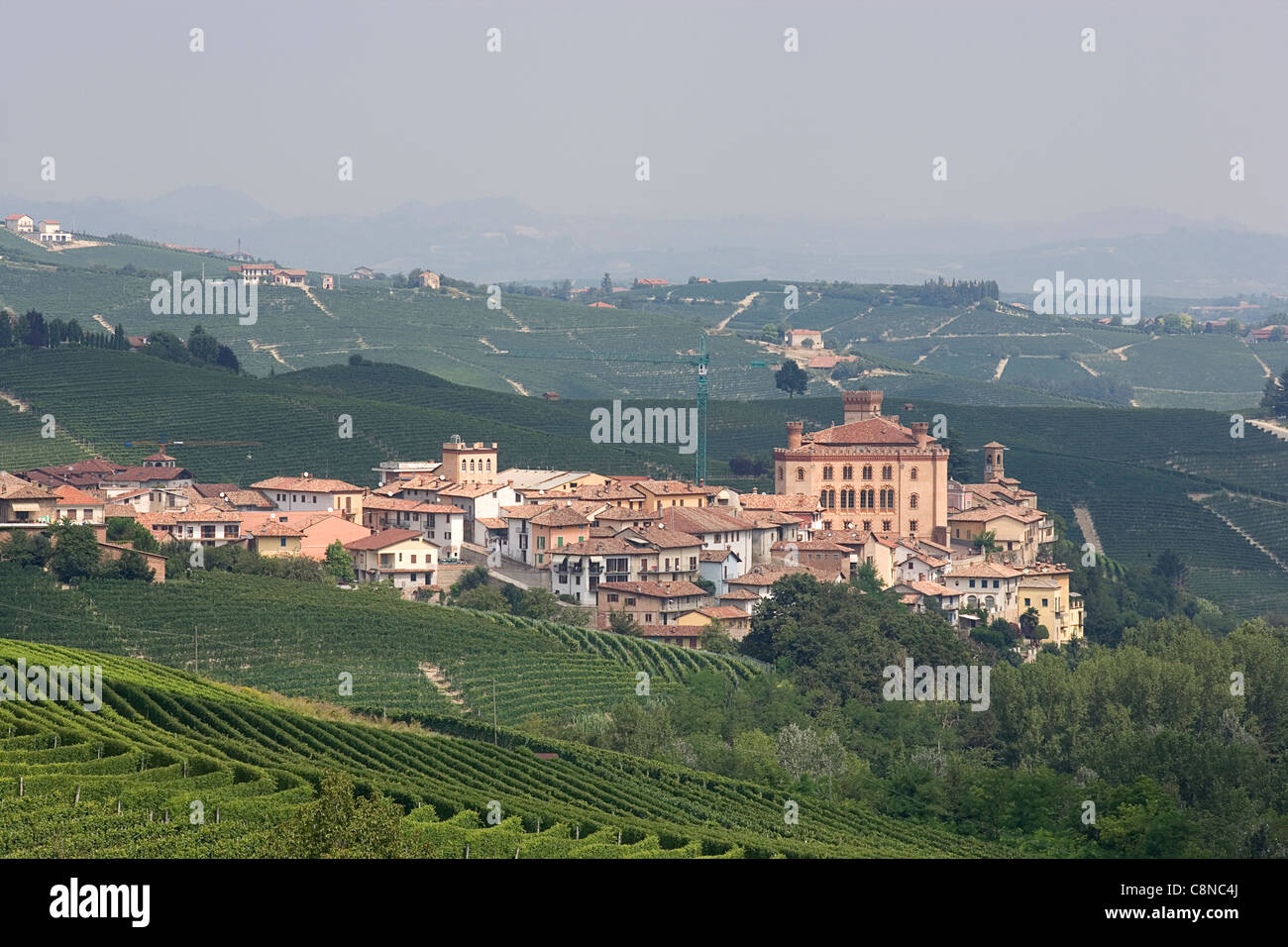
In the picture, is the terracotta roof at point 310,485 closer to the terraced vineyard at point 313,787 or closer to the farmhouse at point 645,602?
the farmhouse at point 645,602

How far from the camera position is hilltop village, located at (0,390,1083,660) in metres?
55.0

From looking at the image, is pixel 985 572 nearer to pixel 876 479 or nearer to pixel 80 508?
pixel 876 479

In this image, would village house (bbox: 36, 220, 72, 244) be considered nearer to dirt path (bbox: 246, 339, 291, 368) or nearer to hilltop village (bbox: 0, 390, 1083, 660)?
dirt path (bbox: 246, 339, 291, 368)

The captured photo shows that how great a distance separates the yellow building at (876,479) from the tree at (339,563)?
18.9 meters

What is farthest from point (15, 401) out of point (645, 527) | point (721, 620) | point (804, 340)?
point (804, 340)

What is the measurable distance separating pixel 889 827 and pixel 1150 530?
50.3 metres

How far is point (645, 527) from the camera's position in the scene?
57094 mm

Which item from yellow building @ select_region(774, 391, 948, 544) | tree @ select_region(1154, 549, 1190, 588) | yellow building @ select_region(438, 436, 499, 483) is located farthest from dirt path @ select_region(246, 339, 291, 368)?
tree @ select_region(1154, 549, 1190, 588)

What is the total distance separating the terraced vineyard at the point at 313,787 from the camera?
926 inches

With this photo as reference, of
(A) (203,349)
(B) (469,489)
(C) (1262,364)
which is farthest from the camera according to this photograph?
(C) (1262,364)

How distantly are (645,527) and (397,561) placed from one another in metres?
7.38

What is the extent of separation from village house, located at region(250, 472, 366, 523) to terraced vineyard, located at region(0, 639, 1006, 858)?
21018 millimetres
